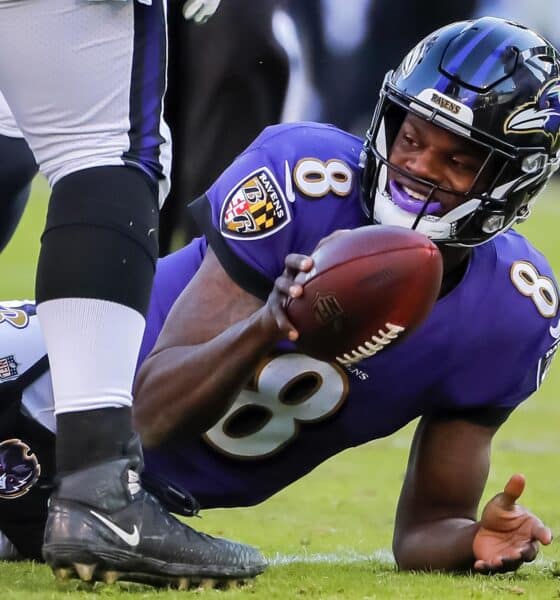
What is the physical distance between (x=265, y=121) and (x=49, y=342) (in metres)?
3.66

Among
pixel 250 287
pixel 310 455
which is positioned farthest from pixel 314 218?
pixel 310 455

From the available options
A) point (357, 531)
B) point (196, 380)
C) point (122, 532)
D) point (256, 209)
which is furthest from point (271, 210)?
point (357, 531)

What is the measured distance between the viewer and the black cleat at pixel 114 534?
214cm

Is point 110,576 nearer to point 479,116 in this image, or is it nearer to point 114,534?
point 114,534

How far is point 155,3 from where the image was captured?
85.9 inches

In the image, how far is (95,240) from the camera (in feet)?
7.07

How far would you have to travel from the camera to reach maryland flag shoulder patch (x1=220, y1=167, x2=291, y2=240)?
2680 mm

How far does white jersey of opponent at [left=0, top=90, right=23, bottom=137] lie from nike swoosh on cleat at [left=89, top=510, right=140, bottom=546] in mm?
1083

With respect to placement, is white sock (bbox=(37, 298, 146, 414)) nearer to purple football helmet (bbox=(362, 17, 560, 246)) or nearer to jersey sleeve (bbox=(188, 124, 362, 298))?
jersey sleeve (bbox=(188, 124, 362, 298))

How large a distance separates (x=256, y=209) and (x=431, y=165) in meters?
0.32

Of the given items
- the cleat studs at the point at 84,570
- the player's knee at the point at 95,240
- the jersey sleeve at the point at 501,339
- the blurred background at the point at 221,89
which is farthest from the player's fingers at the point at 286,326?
the blurred background at the point at 221,89

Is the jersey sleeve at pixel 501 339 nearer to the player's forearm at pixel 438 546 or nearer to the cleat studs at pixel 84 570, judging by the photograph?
the player's forearm at pixel 438 546

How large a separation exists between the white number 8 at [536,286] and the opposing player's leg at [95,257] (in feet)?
3.01

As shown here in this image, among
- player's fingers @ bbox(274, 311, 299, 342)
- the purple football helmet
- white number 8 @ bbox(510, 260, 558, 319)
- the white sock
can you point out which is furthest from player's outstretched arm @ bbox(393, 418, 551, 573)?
the white sock
